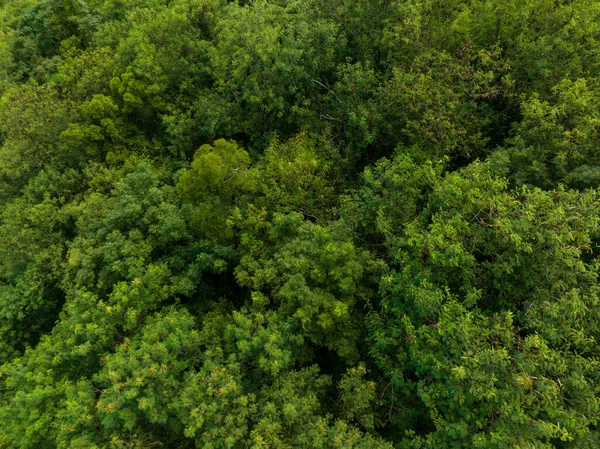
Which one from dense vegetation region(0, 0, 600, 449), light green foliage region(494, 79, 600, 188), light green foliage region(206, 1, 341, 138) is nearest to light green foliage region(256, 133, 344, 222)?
dense vegetation region(0, 0, 600, 449)

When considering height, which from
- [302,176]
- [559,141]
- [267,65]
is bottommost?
[302,176]

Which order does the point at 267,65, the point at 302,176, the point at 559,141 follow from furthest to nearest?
the point at 267,65
the point at 302,176
the point at 559,141

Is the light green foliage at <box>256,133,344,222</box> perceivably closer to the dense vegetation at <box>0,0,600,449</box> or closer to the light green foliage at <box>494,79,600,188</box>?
the dense vegetation at <box>0,0,600,449</box>

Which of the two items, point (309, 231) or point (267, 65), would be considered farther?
point (267, 65)

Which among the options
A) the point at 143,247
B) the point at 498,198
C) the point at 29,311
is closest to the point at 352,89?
the point at 498,198

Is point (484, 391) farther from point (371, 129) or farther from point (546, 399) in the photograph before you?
point (371, 129)

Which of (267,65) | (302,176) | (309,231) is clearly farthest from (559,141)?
(267,65)

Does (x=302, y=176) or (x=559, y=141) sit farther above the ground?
(x=559, y=141)

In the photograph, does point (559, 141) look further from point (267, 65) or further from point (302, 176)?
point (267, 65)
